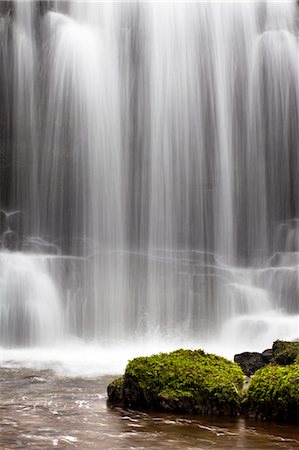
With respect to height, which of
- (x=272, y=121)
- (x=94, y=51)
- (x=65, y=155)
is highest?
(x=94, y=51)

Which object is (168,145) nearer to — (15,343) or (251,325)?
(251,325)

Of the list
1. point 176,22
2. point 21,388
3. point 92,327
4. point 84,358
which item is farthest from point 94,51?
point 21,388

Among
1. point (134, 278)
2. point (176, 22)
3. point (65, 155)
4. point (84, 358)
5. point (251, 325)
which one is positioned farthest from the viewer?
point (176, 22)

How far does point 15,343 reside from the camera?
16547 millimetres

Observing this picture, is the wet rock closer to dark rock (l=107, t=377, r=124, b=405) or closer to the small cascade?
dark rock (l=107, t=377, r=124, b=405)

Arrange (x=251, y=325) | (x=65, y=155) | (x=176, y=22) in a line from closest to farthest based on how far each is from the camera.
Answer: (x=251, y=325) → (x=65, y=155) → (x=176, y=22)

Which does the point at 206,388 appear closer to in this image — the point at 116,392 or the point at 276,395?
the point at 276,395

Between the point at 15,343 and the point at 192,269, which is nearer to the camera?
the point at 15,343

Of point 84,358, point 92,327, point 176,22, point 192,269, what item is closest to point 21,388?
point 84,358

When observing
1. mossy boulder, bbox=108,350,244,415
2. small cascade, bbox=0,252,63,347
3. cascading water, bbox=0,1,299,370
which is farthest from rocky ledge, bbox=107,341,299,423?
Answer: cascading water, bbox=0,1,299,370

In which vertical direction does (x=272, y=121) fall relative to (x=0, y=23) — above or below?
below

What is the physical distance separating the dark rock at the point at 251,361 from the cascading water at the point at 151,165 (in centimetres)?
771

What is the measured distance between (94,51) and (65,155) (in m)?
3.65

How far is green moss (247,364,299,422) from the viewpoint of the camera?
5965 millimetres
